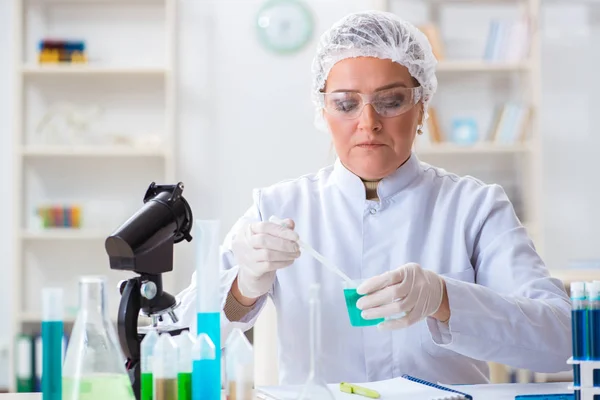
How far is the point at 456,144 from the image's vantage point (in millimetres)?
3898

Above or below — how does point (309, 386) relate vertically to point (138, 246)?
below

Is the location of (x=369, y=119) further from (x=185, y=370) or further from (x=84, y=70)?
(x=84, y=70)

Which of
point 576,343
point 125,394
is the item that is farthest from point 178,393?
point 576,343

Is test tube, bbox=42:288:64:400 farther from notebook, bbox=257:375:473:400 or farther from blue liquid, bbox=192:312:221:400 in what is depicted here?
notebook, bbox=257:375:473:400

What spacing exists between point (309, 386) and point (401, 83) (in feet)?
2.76

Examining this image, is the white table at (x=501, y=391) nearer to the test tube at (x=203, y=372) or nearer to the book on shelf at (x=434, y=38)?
the test tube at (x=203, y=372)

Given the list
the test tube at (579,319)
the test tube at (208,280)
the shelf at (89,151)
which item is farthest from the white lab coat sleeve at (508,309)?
the shelf at (89,151)

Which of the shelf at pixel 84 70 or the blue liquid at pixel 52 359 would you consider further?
the shelf at pixel 84 70

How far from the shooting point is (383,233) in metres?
1.73

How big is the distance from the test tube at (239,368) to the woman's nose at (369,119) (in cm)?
74

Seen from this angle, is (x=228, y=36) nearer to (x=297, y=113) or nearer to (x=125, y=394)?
(x=297, y=113)

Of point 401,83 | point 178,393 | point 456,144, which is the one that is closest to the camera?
point 178,393

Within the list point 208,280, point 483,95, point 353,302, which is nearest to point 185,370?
point 208,280

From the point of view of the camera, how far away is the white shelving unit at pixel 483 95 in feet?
12.6
